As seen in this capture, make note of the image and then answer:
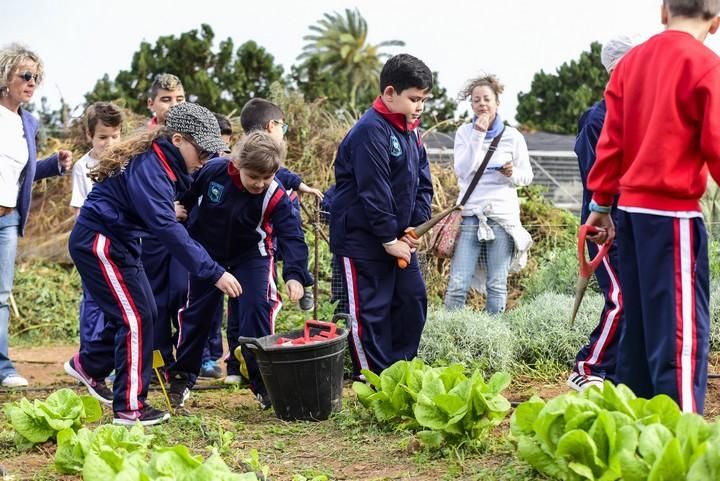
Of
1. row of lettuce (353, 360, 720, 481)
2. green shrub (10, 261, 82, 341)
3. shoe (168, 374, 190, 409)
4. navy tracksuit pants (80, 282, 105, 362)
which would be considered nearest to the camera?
row of lettuce (353, 360, 720, 481)

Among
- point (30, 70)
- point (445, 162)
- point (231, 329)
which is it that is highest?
point (30, 70)

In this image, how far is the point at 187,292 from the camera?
595 centimetres

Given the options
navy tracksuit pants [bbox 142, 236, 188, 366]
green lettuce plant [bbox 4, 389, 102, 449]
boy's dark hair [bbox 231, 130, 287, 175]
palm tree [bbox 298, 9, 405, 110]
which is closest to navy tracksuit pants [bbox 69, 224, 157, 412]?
green lettuce plant [bbox 4, 389, 102, 449]

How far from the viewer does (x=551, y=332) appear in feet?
20.5

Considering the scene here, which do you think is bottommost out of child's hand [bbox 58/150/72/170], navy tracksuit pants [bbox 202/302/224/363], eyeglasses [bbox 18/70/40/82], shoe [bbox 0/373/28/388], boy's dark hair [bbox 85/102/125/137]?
shoe [bbox 0/373/28/388]

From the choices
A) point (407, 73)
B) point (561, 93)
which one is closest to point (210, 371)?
point (407, 73)

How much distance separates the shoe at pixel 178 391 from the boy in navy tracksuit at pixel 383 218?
97 cm

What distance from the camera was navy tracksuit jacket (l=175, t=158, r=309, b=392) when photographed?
5332mm

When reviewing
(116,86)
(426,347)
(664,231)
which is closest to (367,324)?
(426,347)

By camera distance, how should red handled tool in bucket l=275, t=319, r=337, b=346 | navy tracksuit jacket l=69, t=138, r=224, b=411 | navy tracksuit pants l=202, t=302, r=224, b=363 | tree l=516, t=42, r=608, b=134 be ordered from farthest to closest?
tree l=516, t=42, r=608, b=134
navy tracksuit pants l=202, t=302, r=224, b=363
red handled tool in bucket l=275, t=319, r=337, b=346
navy tracksuit jacket l=69, t=138, r=224, b=411

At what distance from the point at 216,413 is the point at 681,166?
291cm

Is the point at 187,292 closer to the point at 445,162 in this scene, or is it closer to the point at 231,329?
the point at 231,329

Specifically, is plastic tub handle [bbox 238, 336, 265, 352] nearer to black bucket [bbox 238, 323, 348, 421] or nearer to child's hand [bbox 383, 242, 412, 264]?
black bucket [bbox 238, 323, 348, 421]

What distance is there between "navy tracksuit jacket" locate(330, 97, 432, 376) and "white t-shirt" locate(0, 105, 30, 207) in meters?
2.14
